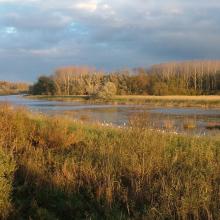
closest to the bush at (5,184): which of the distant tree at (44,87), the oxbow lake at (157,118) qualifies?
the oxbow lake at (157,118)

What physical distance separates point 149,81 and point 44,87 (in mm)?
29763

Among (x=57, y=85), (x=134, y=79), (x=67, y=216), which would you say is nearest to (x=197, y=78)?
(x=134, y=79)

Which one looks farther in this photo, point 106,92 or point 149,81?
point 149,81

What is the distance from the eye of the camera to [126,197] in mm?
7566

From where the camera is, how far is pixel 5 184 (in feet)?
25.0

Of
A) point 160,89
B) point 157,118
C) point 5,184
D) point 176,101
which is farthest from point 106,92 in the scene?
point 5,184

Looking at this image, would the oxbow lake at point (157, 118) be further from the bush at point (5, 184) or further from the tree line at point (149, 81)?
the tree line at point (149, 81)

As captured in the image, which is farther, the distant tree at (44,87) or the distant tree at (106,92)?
the distant tree at (44,87)

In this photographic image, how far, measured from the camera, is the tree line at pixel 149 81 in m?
101

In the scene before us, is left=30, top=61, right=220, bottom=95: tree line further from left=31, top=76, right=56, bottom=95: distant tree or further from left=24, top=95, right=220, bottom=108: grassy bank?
left=24, top=95, right=220, bottom=108: grassy bank

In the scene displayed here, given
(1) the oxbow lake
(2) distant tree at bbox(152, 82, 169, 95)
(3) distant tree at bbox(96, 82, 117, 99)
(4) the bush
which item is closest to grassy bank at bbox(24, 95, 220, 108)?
(3) distant tree at bbox(96, 82, 117, 99)

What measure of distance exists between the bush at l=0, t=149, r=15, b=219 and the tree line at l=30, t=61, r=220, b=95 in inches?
3266

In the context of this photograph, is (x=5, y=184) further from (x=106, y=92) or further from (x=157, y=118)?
(x=106, y=92)

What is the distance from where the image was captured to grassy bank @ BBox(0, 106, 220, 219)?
705 cm
